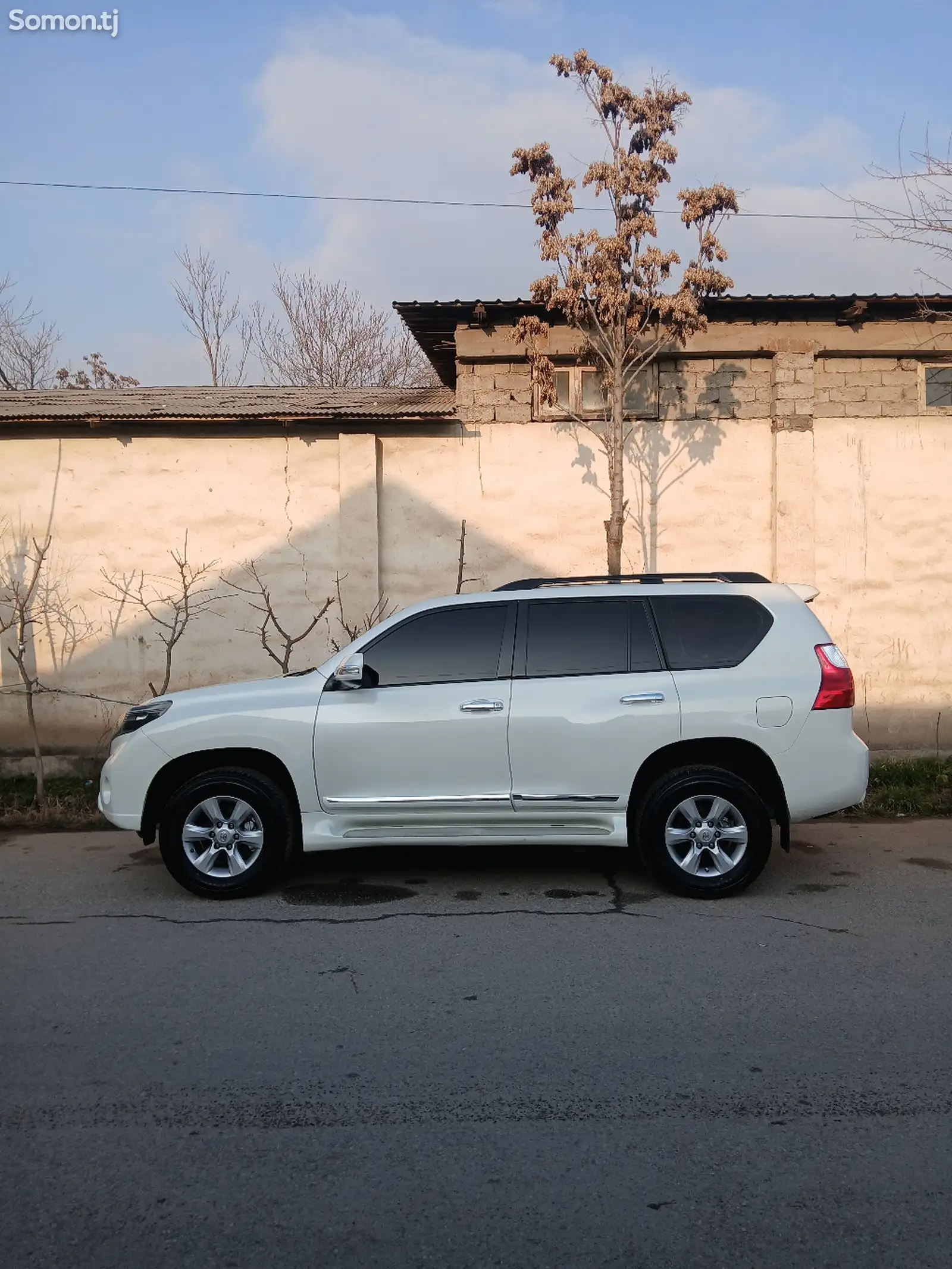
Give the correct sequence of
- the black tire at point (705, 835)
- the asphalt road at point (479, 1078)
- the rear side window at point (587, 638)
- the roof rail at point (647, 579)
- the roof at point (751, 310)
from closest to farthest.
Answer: the asphalt road at point (479, 1078) < the black tire at point (705, 835) < the rear side window at point (587, 638) < the roof rail at point (647, 579) < the roof at point (751, 310)

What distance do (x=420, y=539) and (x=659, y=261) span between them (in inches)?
143

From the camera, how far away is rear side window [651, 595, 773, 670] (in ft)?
22.2

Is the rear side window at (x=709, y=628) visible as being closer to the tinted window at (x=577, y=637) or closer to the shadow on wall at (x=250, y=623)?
the tinted window at (x=577, y=637)

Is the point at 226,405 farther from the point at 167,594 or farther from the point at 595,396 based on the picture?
the point at 595,396

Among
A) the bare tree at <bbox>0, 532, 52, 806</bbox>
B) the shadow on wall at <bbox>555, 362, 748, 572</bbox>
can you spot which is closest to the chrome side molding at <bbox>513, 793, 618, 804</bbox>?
the shadow on wall at <bbox>555, 362, 748, 572</bbox>

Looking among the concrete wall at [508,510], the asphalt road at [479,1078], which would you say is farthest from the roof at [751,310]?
the asphalt road at [479,1078]

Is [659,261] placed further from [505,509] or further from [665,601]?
[665,601]

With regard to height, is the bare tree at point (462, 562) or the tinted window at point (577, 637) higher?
the bare tree at point (462, 562)

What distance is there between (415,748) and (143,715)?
1746 millimetres

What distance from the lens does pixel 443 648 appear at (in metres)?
6.93

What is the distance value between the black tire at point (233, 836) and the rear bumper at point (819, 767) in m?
3.03

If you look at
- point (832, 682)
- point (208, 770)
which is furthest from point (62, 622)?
point (832, 682)

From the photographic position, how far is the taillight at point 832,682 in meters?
6.61

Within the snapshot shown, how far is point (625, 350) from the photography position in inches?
423
